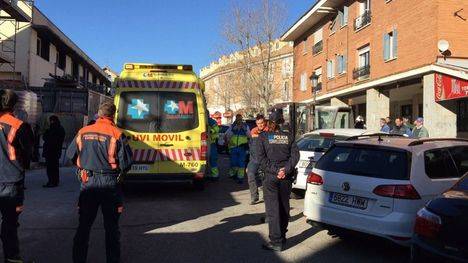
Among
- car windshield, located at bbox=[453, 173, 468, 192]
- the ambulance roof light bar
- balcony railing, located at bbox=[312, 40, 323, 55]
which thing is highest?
balcony railing, located at bbox=[312, 40, 323, 55]

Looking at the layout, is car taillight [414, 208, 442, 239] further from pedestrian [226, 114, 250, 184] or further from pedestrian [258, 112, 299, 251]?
pedestrian [226, 114, 250, 184]

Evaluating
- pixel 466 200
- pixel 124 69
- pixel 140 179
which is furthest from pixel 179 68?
pixel 466 200

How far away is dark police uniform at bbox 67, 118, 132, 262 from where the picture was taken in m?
5.42

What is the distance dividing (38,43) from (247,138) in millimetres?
21149

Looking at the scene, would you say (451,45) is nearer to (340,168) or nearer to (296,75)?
(340,168)

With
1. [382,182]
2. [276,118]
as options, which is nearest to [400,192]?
[382,182]

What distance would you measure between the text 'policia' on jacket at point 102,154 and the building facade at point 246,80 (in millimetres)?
37292

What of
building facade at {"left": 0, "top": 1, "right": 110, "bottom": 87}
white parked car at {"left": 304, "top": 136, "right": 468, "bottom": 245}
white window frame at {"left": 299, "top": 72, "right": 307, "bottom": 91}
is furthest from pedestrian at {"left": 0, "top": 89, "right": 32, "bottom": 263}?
white window frame at {"left": 299, "top": 72, "right": 307, "bottom": 91}

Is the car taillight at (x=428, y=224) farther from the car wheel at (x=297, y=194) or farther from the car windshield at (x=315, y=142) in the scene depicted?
the car wheel at (x=297, y=194)

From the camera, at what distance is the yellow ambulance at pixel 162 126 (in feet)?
34.4

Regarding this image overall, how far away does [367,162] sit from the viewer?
21.8 ft

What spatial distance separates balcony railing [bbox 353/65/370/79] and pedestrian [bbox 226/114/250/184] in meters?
12.9

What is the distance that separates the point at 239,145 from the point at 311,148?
3681mm

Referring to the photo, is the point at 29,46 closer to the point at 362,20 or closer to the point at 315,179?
the point at 362,20
